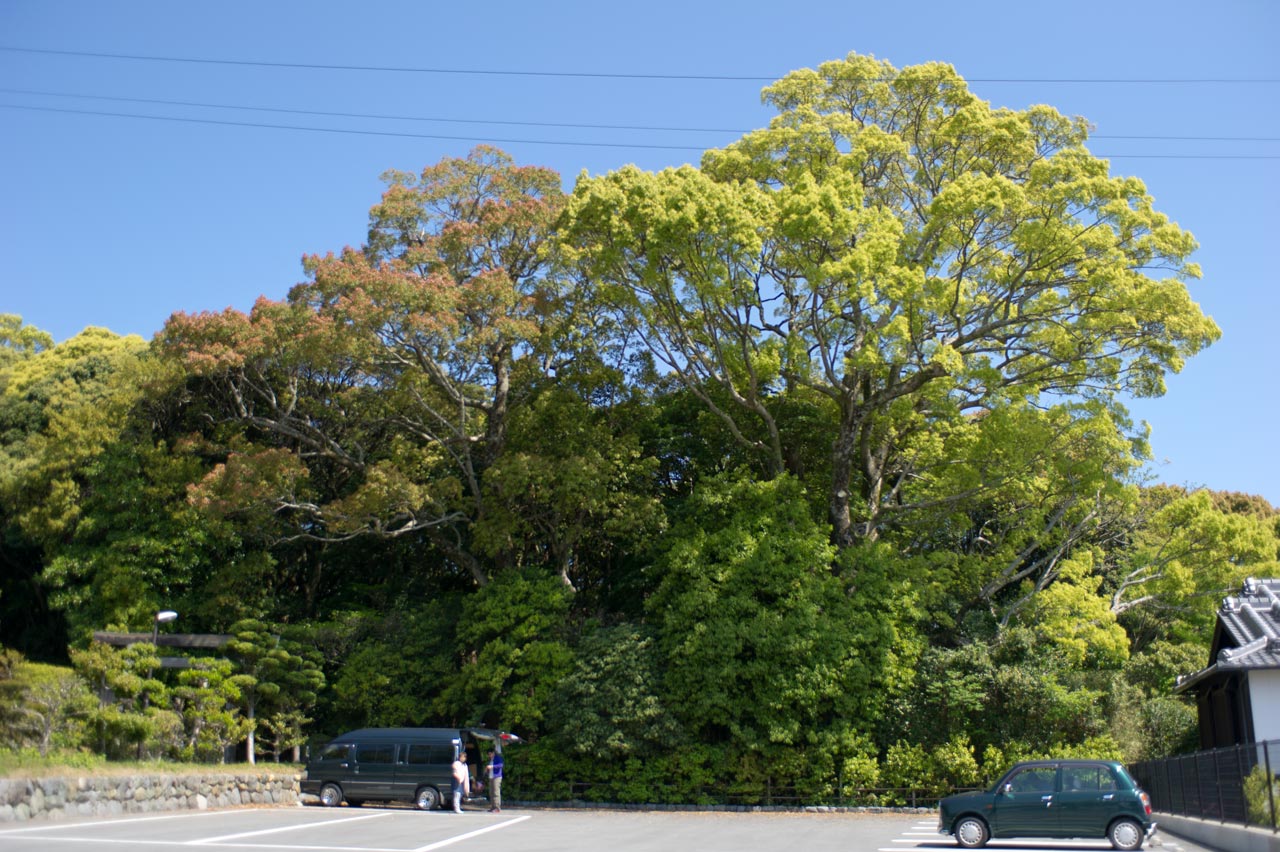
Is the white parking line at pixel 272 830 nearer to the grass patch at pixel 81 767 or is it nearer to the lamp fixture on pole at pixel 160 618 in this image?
the grass patch at pixel 81 767

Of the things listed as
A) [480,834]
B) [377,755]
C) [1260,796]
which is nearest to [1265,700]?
[1260,796]

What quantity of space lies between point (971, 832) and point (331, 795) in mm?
14215

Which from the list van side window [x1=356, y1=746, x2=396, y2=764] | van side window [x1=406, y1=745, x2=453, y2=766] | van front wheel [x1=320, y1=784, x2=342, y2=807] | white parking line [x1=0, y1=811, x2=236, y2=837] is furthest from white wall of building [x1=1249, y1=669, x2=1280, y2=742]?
white parking line [x1=0, y1=811, x2=236, y2=837]

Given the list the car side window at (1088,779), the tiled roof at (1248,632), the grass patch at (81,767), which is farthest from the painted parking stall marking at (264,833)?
the tiled roof at (1248,632)

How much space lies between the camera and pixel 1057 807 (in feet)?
51.0

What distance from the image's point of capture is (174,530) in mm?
27938

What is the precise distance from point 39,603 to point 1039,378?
3103 centimetres

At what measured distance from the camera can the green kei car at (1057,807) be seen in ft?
49.8

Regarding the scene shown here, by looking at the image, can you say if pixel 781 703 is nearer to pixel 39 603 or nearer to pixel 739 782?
pixel 739 782

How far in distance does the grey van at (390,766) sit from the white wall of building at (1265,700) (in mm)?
15006

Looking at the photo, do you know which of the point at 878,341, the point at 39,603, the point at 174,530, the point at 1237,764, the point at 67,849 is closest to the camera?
the point at 67,849

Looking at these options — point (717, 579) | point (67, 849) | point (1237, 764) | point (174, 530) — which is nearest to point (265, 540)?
point (174, 530)

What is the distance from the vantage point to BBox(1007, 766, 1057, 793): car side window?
51.7ft

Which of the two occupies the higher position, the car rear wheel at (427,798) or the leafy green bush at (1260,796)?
the leafy green bush at (1260,796)
